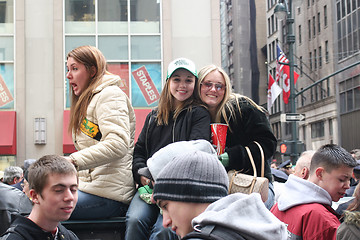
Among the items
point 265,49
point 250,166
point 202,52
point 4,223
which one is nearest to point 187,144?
point 250,166

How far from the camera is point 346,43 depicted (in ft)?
158

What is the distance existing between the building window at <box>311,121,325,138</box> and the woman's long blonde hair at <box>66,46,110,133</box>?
53031mm

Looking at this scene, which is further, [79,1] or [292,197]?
[79,1]

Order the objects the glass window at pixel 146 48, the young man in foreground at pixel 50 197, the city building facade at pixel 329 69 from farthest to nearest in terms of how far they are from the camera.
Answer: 1. the city building facade at pixel 329 69
2. the glass window at pixel 146 48
3. the young man in foreground at pixel 50 197

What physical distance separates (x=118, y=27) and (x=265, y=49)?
61.3 metres

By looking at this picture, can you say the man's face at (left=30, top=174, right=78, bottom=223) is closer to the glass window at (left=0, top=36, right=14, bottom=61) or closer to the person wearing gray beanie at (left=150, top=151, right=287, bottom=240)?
the person wearing gray beanie at (left=150, top=151, right=287, bottom=240)

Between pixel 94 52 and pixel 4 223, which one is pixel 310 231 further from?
pixel 4 223

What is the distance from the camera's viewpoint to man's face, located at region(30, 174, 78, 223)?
11.9 feet

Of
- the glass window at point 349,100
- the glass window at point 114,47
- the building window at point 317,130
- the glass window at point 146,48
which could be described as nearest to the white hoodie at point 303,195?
the glass window at point 146,48

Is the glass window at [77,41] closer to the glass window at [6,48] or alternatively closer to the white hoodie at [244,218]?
the glass window at [6,48]

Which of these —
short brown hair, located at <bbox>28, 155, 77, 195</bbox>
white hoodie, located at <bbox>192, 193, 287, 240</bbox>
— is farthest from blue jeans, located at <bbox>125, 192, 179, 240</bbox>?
white hoodie, located at <bbox>192, 193, 287, 240</bbox>

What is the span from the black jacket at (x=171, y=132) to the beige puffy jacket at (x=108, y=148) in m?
0.14

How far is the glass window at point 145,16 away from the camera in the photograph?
24219 mm

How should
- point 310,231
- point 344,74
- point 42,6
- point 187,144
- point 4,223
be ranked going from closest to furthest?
point 187,144, point 310,231, point 4,223, point 42,6, point 344,74
